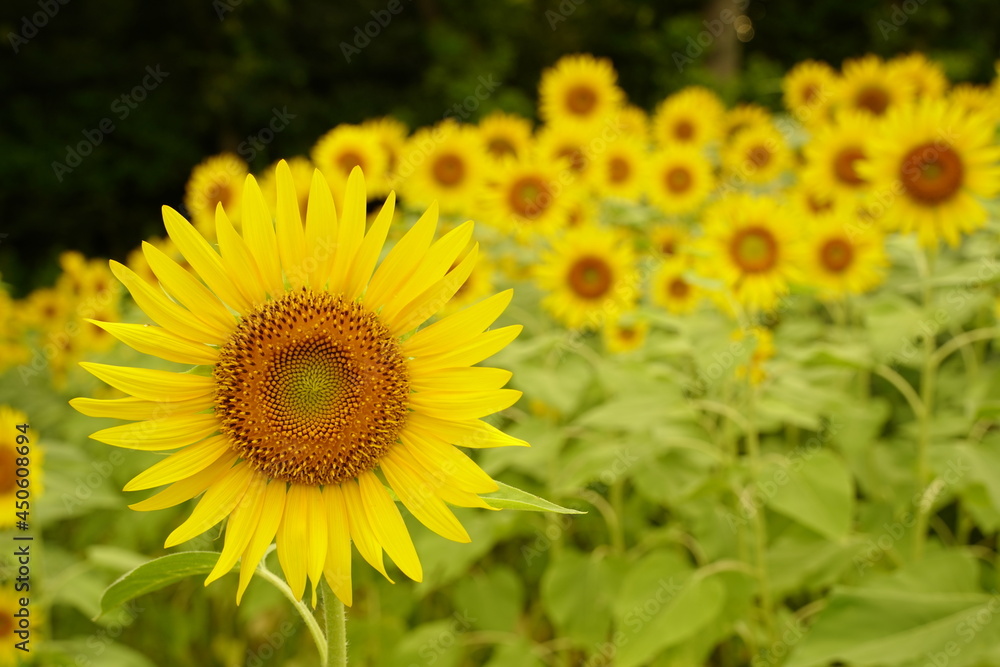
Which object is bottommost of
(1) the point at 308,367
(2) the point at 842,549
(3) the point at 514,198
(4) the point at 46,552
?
(4) the point at 46,552

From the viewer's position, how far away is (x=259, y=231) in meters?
1.08

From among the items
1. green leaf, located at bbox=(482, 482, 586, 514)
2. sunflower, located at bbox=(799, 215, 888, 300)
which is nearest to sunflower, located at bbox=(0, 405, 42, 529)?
green leaf, located at bbox=(482, 482, 586, 514)

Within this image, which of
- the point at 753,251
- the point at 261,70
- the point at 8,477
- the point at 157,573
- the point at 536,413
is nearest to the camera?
the point at 157,573

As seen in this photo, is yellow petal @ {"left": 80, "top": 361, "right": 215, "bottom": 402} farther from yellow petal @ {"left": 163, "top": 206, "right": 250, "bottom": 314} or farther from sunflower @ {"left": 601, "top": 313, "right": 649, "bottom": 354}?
sunflower @ {"left": 601, "top": 313, "right": 649, "bottom": 354}

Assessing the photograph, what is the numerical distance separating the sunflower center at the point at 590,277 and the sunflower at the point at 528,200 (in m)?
0.58

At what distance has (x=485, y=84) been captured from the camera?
9.57 meters

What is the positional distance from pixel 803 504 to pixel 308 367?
A: 4.27 feet

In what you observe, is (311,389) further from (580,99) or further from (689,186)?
(580,99)

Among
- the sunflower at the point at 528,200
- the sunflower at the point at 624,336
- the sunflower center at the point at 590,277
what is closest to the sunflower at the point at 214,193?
the sunflower at the point at 528,200

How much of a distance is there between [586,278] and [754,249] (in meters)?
0.67

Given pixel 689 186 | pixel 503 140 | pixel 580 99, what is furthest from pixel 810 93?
pixel 503 140

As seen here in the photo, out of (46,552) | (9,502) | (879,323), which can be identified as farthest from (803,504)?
(46,552)

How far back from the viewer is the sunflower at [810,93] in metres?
4.36

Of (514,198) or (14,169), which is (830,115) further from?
(14,169)
